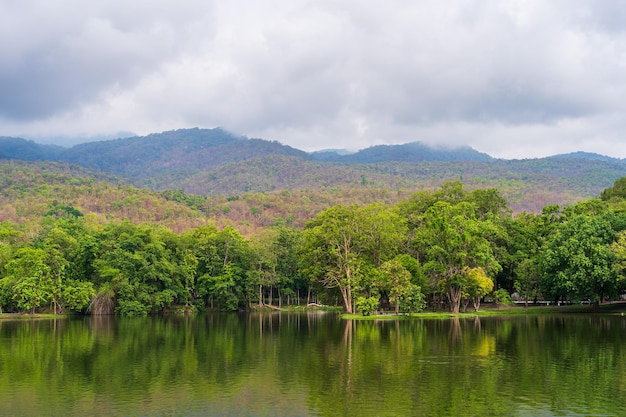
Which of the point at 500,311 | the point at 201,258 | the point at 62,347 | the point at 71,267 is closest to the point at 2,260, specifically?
the point at 71,267

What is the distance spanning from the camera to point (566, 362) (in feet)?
97.8

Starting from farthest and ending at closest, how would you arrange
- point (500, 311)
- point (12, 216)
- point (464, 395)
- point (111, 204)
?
point (111, 204) < point (12, 216) < point (500, 311) < point (464, 395)

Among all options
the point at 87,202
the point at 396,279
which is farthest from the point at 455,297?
the point at 87,202

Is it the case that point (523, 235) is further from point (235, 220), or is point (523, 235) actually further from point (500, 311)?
point (235, 220)

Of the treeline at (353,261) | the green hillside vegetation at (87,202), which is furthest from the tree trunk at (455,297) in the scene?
the green hillside vegetation at (87,202)

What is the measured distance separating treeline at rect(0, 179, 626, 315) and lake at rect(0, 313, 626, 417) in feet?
51.1

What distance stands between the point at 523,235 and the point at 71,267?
60.9 m

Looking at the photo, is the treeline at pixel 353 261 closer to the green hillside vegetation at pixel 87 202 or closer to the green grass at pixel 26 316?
the green grass at pixel 26 316

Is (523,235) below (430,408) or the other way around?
the other way around

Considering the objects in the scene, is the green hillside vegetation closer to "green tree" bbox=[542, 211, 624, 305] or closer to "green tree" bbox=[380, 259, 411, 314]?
"green tree" bbox=[380, 259, 411, 314]

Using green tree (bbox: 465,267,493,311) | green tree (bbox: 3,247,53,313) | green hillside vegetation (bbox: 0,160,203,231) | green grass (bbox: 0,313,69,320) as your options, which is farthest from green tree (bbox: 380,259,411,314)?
green hillside vegetation (bbox: 0,160,203,231)

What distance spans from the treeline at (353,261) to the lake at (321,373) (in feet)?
51.1

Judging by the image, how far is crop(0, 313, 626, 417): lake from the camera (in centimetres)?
2058

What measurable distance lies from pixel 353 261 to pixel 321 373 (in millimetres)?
40287
